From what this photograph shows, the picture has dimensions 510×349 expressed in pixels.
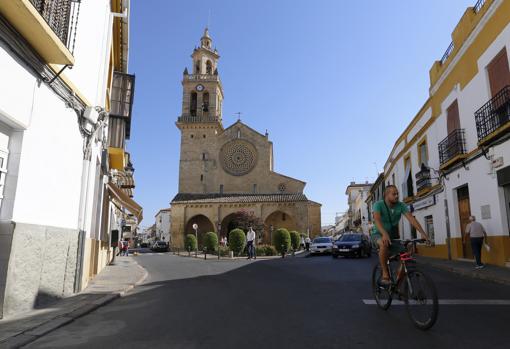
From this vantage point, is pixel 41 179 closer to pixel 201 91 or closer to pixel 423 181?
pixel 423 181

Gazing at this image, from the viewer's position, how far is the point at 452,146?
14.5 m

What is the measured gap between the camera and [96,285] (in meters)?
8.32

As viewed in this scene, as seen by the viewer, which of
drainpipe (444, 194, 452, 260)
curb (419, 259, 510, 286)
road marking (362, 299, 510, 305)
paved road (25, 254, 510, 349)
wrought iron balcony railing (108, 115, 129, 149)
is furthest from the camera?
drainpipe (444, 194, 452, 260)

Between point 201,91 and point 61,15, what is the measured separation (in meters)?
44.7

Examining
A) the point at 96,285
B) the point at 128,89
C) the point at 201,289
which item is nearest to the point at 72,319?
the point at 201,289

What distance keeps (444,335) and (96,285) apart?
23.3ft

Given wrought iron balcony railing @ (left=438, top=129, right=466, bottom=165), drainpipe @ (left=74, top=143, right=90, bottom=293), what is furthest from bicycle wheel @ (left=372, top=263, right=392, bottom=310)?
wrought iron balcony railing @ (left=438, top=129, right=466, bottom=165)

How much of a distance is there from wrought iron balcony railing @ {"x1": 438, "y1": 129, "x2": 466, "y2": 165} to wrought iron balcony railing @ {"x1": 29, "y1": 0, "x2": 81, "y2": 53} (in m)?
13.0

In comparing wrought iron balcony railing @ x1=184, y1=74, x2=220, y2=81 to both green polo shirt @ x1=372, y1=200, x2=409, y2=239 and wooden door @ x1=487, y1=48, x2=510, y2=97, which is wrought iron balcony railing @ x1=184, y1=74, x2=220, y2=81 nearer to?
wooden door @ x1=487, y1=48, x2=510, y2=97

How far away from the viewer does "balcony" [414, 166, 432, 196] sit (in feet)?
58.2

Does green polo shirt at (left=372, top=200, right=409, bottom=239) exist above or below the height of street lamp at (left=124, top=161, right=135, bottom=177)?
below

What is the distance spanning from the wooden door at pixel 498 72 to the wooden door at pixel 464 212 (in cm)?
424

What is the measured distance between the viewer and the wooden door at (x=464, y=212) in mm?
14172

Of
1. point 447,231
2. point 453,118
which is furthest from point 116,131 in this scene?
point 447,231
